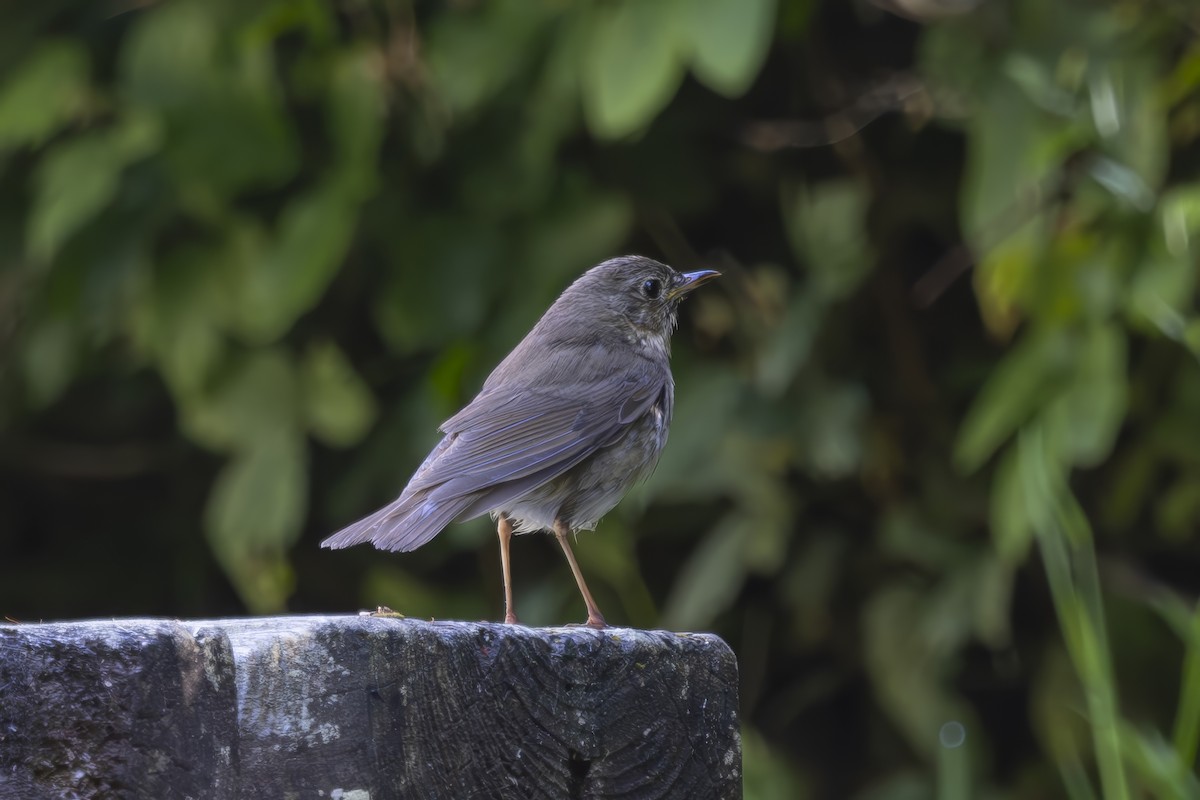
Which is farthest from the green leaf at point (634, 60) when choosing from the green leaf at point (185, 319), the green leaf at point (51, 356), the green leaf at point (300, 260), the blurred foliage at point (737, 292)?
the green leaf at point (51, 356)

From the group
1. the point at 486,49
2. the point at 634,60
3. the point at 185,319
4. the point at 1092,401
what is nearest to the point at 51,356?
the point at 185,319

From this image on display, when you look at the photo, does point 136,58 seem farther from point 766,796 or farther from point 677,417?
point 766,796

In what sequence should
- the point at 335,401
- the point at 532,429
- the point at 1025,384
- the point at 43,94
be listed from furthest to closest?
1. the point at 335,401
2. the point at 43,94
3. the point at 1025,384
4. the point at 532,429

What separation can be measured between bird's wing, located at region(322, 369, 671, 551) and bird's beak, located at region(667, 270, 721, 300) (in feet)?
0.92

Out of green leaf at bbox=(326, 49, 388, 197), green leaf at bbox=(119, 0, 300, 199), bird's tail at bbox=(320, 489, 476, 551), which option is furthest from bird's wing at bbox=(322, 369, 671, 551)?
green leaf at bbox=(119, 0, 300, 199)

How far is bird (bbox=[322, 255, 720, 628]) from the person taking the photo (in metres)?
3.46

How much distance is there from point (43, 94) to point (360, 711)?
3.36m

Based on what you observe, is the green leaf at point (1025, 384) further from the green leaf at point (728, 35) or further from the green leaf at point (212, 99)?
the green leaf at point (212, 99)

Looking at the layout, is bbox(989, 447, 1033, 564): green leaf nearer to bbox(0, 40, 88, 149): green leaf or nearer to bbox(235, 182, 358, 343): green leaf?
bbox(235, 182, 358, 343): green leaf

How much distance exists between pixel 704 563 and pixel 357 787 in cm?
286

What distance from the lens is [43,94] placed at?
4.48m

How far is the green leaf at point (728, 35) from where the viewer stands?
11.9 feet

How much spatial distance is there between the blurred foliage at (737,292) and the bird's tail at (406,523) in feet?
3.06

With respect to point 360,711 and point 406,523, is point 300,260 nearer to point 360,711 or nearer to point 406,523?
point 406,523
